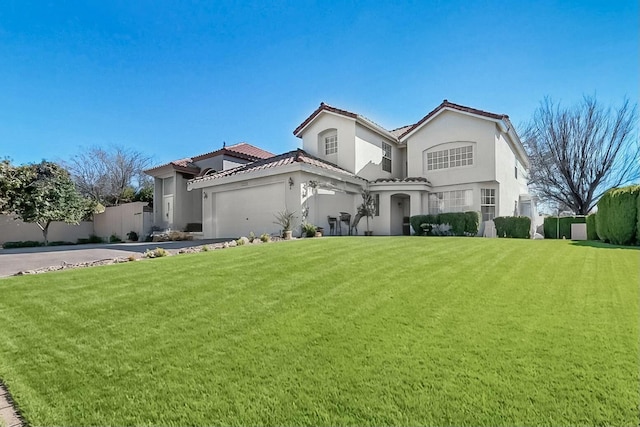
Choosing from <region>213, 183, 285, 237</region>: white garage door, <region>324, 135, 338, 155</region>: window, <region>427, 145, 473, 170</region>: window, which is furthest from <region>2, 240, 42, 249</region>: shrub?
<region>427, 145, 473, 170</region>: window

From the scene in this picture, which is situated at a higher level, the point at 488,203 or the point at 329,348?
the point at 488,203

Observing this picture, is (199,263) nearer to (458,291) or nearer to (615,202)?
(458,291)

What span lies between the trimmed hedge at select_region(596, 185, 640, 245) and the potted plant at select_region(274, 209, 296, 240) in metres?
12.3

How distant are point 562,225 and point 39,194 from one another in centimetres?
3183

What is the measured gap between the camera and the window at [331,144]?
20461mm

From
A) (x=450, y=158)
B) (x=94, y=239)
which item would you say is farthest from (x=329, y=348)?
(x=94, y=239)

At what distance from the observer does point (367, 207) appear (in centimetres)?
1923

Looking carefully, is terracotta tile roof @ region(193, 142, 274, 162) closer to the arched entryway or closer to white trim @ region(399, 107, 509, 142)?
the arched entryway

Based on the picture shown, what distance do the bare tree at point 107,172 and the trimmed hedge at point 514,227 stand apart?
104 feet

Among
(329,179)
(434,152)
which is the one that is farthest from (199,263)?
(434,152)

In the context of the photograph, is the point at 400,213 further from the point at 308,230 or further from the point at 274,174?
the point at 274,174

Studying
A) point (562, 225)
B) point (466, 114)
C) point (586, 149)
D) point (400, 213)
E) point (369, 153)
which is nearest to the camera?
point (562, 225)

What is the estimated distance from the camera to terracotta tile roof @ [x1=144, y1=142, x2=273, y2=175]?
23500 millimetres

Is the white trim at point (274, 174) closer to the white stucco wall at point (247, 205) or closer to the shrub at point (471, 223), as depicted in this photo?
the white stucco wall at point (247, 205)
